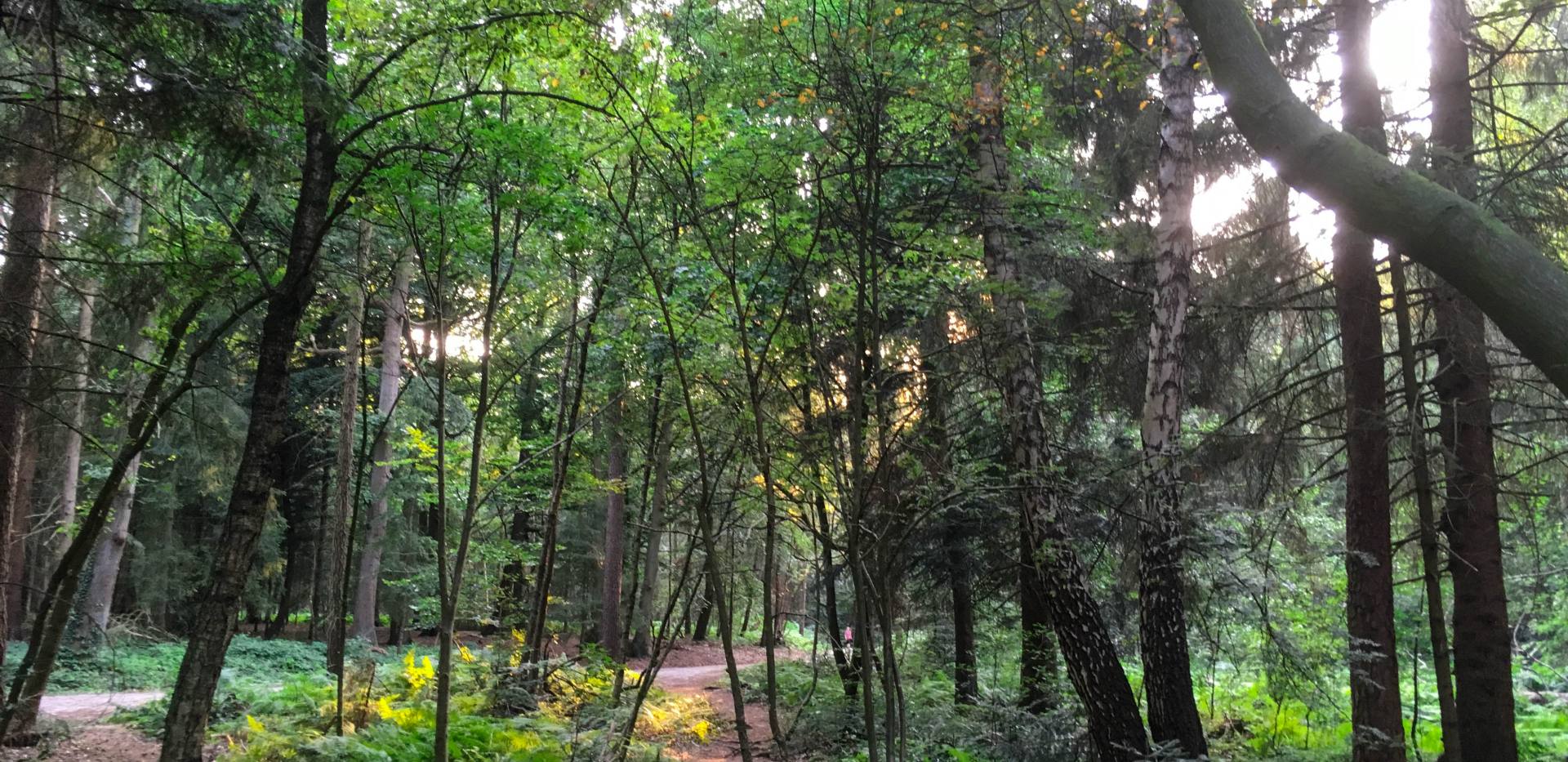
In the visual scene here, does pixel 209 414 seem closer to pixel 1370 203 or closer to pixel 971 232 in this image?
pixel 971 232

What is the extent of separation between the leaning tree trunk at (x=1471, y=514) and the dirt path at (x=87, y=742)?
1005 centimetres

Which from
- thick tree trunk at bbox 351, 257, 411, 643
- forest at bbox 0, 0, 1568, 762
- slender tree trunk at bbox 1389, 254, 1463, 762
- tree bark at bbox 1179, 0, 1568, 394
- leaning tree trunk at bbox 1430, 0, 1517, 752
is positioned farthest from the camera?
thick tree trunk at bbox 351, 257, 411, 643

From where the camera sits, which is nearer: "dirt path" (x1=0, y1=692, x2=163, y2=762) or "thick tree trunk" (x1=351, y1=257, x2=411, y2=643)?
"dirt path" (x1=0, y1=692, x2=163, y2=762)

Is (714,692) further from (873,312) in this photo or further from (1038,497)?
(873,312)

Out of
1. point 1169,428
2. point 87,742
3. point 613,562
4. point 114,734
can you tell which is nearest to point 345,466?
point 114,734

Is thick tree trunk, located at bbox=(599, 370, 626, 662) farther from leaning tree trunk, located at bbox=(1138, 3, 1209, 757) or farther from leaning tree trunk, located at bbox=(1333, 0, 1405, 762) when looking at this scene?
leaning tree trunk, located at bbox=(1333, 0, 1405, 762)

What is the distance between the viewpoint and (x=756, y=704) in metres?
12.9

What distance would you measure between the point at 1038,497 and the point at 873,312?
11.3ft

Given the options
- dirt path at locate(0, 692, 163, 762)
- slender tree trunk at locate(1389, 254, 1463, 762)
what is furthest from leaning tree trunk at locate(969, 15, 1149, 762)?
dirt path at locate(0, 692, 163, 762)

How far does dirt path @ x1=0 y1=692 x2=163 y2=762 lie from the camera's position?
22.2 ft

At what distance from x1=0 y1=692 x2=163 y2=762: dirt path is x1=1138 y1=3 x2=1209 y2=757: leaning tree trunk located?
7761 mm

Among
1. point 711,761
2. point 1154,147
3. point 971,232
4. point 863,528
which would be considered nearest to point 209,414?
point 711,761

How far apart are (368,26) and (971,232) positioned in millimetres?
5263

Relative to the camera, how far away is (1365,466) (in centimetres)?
591
